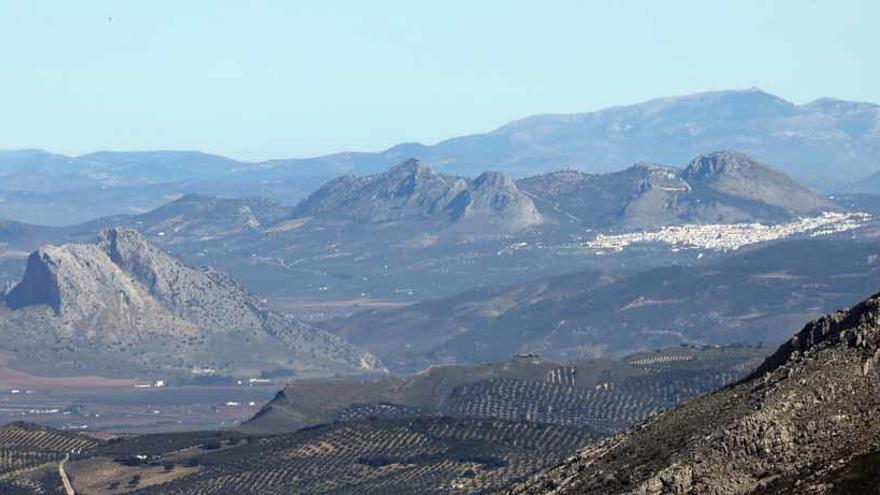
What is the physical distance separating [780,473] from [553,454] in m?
85.5

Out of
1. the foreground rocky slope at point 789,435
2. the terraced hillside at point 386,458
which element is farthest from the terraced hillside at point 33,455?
the foreground rocky slope at point 789,435

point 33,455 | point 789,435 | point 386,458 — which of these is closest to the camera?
point 789,435

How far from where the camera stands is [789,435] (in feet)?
188

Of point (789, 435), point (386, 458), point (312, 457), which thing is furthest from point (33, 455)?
point (789, 435)

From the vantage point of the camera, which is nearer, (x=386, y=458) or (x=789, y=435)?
(x=789, y=435)

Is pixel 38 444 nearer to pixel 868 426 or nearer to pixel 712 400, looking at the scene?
pixel 712 400

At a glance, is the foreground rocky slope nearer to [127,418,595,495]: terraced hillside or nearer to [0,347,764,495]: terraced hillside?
[0,347,764,495]: terraced hillside

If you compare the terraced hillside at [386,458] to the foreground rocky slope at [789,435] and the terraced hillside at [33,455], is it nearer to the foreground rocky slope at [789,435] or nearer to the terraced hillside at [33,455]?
the terraced hillside at [33,455]

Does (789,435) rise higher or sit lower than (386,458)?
higher

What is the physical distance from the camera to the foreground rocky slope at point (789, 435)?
54.4 metres

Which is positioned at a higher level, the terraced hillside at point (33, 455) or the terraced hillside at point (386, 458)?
the terraced hillside at point (386, 458)

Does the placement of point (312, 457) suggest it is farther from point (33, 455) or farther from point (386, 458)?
point (33, 455)

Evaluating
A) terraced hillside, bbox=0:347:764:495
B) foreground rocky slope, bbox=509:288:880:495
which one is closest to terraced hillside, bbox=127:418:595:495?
terraced hillside, bbox=0:347:764:495

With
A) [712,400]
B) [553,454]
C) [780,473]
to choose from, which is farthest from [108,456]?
[780,473]
